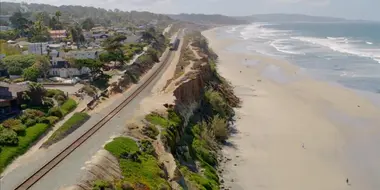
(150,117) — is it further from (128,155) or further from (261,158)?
(261,158)

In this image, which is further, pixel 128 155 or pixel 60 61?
pixel 60 61

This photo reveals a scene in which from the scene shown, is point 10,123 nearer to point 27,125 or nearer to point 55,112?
point 27,125

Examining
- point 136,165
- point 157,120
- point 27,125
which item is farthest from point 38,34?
point 136,165

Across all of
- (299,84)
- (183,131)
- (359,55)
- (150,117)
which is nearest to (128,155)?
(150,117)

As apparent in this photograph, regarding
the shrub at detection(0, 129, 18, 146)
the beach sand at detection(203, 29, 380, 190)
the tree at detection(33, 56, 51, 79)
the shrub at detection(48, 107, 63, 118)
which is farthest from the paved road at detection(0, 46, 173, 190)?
the tree at detection(33, 56, 51, 79)

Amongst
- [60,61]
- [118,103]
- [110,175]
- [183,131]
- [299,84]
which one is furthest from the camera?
[299,84]

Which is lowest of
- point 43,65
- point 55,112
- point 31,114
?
point 55,112

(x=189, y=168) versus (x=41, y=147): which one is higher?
(x=41, y=147)
